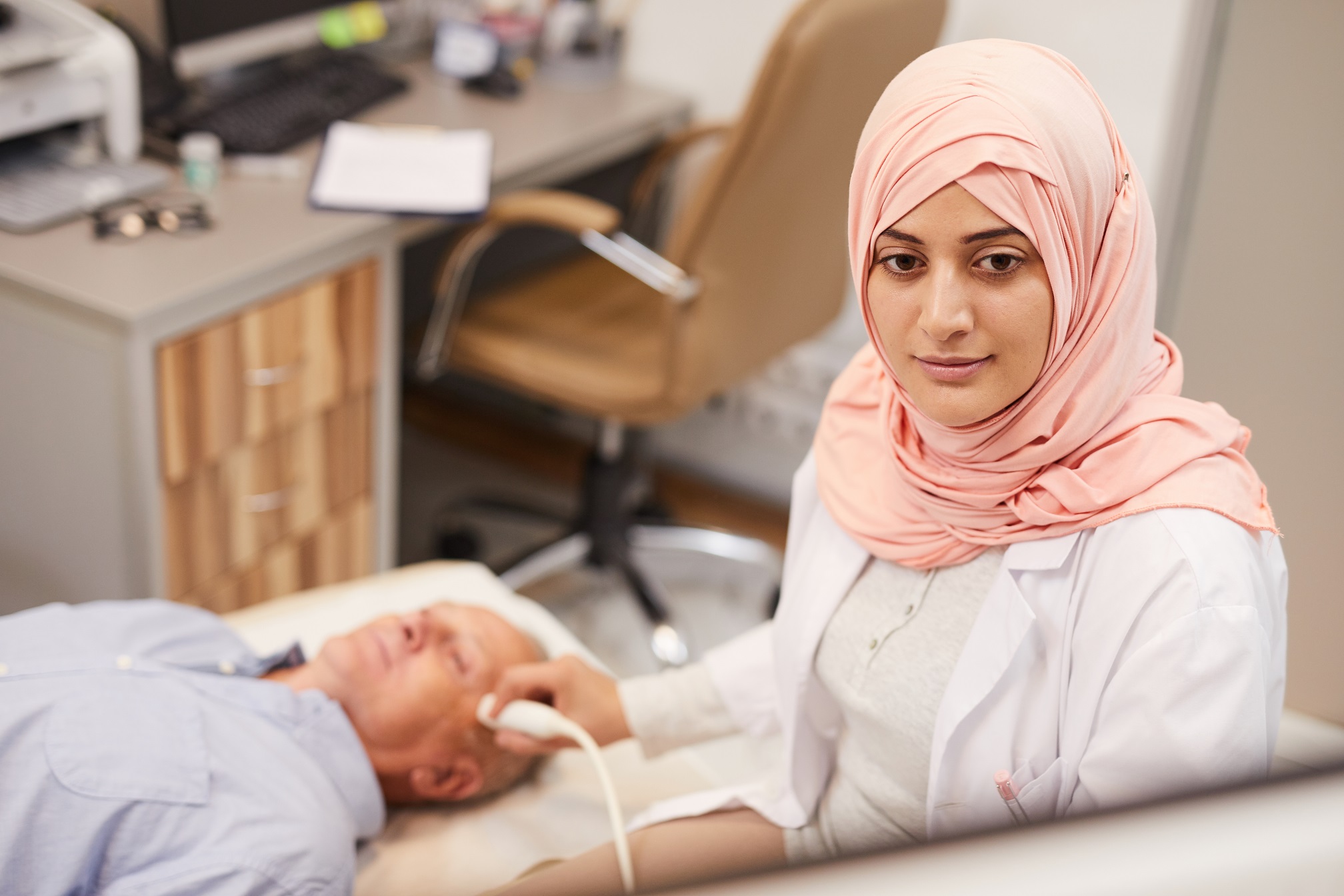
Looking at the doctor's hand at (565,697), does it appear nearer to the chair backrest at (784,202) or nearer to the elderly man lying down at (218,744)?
the elderly man lying down at (218,744)

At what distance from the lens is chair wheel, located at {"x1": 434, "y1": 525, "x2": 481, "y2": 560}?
8.14 ft

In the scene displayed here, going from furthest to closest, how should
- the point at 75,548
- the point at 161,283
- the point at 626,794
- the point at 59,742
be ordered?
the point at 75,548 < the point at 161,283 < the point at 626,794 < the point at 59,742

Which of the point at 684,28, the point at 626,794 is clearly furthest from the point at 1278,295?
the point at 684,28

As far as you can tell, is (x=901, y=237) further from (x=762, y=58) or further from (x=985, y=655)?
(x=762, y=58)

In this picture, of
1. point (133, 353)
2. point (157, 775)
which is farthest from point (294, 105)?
point (157, 775)

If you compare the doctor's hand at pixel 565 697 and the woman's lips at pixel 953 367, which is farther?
the doctor's hand at pixel 565 697

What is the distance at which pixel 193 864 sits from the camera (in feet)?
3.36

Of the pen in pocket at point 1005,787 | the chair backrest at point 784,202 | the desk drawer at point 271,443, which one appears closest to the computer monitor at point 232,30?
→ the desk drawer at point 271,443

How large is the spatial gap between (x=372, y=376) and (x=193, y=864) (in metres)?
1.12

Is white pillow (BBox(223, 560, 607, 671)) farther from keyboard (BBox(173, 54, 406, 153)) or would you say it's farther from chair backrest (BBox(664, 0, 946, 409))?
keyboard (BBox(173, 54, 406, 153))

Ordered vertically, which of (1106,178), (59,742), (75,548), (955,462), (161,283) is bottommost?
(75,548)

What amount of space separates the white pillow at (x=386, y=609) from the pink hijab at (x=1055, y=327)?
26.3 inches

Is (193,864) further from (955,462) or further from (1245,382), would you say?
(1245,382)

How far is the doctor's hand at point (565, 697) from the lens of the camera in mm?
1247
